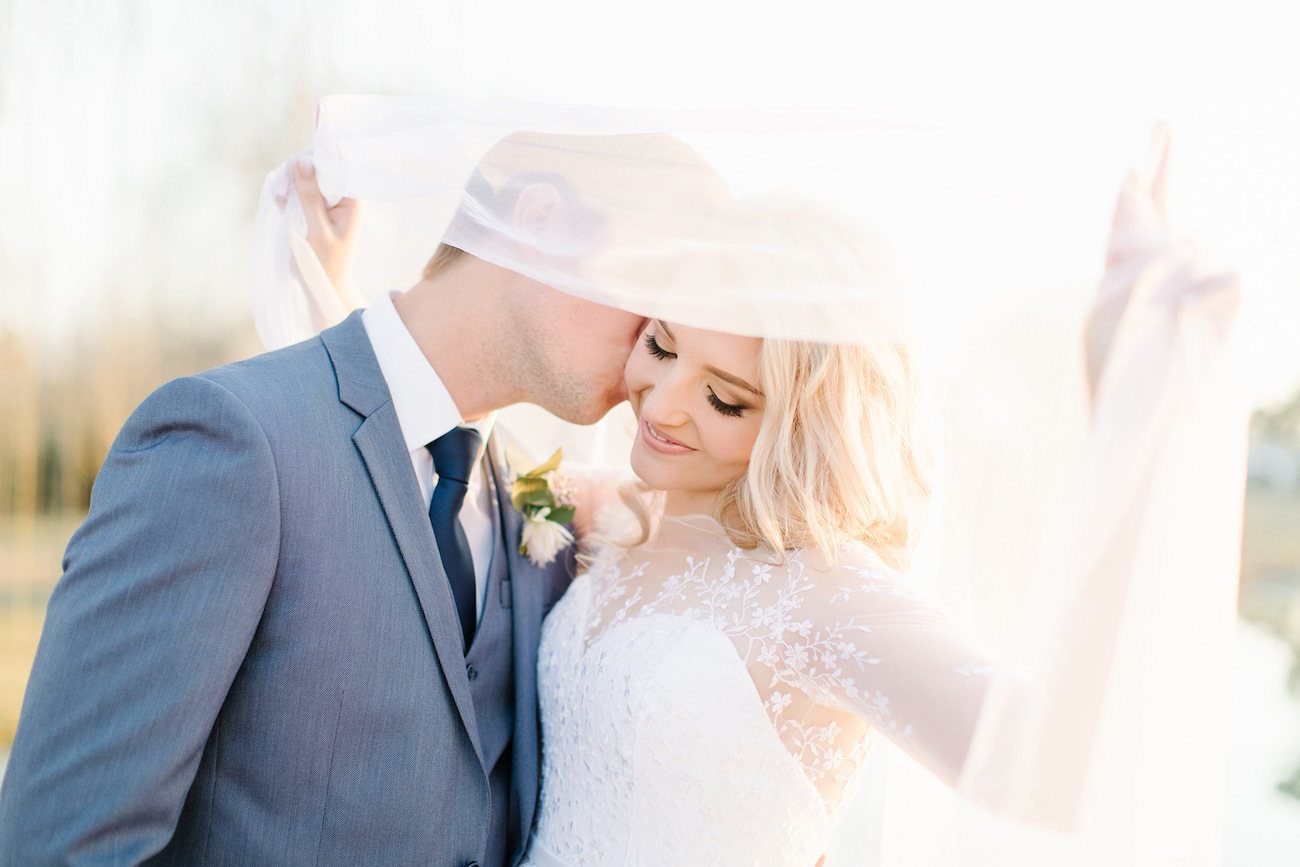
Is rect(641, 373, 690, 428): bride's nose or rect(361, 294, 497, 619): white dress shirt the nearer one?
rect(641, 373, 690, 428): bride's nose

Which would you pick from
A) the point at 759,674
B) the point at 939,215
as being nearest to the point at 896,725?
the point at 759,674

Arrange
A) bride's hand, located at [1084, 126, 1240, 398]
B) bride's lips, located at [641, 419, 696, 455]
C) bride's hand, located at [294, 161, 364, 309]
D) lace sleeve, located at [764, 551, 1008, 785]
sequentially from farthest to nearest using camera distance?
1. bride's hand, located at [294, 161, 364, 309]
2. bride's lips, located at [641, 419, 696, 455]
3. lace sleeve, located at [764, 551, 1008, 785]
4. bride's hand, located at [1084, 126, 1240, 398]

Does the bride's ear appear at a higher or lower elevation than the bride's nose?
higher

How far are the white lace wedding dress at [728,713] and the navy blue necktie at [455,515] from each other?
295 millimetres

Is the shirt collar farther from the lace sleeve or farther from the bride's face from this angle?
the lace sleeve

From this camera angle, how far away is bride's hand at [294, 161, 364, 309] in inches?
96.3

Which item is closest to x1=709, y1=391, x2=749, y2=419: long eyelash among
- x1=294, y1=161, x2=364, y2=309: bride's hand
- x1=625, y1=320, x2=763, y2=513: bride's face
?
x1=625, y1=320, x2=763, y2=513: bride's face

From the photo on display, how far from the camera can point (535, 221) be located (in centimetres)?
188

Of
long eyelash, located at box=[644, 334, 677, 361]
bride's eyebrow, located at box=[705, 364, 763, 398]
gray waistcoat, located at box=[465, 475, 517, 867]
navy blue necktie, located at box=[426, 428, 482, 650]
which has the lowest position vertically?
gray waistcoat, located at box=[465, 475, 517, 867]

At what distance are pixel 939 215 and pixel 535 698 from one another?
143 cm

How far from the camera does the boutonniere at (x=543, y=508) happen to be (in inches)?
84.7

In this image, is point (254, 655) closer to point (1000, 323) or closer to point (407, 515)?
point (407, 515)

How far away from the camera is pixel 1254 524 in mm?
4113

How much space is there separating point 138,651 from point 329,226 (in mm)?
1407
